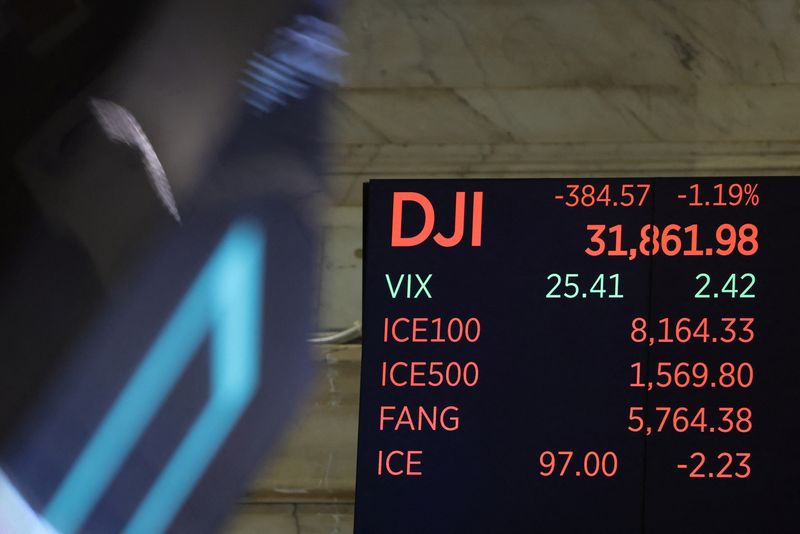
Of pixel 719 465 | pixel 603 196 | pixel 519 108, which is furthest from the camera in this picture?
pixel 519 108

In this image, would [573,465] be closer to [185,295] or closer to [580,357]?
[580,357]

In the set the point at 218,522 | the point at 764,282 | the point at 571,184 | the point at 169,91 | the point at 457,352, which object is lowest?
the point at 218,522

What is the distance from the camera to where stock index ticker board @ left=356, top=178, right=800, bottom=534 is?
2.61m

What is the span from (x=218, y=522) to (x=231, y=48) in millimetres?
1280

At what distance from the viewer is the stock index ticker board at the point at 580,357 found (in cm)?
261

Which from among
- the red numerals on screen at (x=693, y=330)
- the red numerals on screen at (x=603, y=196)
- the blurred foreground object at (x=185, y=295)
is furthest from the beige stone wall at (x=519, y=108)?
the red numerals on screen at (x=693, y=330)

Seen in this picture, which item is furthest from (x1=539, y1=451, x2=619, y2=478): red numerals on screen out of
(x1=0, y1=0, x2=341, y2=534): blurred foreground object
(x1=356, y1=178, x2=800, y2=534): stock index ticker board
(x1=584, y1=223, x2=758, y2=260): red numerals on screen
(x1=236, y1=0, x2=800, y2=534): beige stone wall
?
(x1=0, y1=0, x2=341, y2=534): blurred foreground object

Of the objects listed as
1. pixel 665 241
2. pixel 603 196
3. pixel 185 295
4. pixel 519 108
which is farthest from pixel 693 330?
pixel 185 295

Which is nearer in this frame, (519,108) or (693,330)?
(693,330)

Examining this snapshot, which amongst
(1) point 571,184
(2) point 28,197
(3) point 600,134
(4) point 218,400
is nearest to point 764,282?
(1) point 571,184

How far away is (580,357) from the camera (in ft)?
8.75

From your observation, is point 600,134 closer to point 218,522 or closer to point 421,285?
point 421,285

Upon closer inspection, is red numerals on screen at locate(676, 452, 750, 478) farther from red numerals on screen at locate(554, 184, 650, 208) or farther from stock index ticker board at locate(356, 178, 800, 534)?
red numerals on screen at locate(554, 184, 650, 208)

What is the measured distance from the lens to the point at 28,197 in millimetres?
3277
